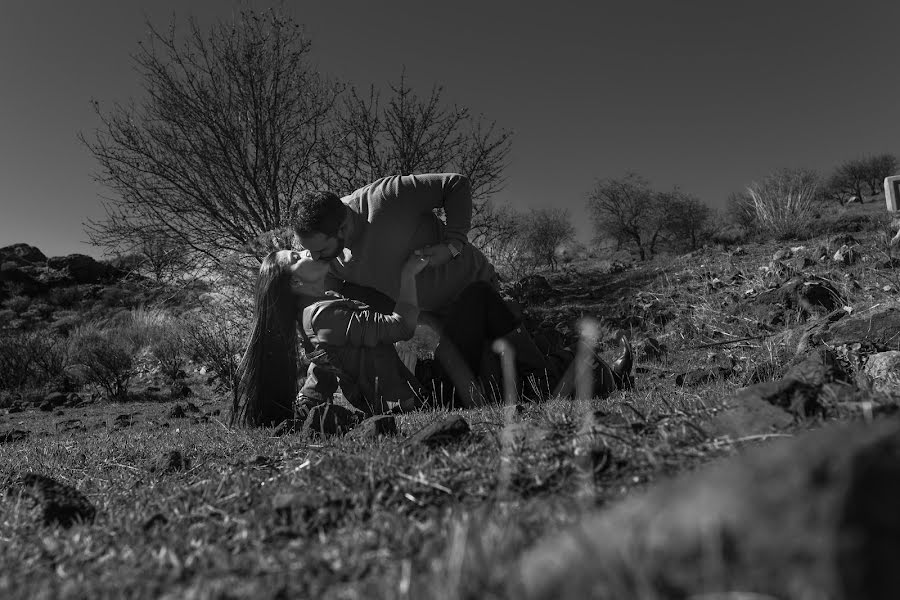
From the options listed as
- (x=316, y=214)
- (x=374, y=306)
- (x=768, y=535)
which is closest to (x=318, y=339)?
(x=374, y=306)

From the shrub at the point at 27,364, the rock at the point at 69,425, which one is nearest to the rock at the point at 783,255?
the rock at the point at 69,425

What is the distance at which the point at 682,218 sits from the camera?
34.4 metres

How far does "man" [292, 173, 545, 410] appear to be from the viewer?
550 centimetres

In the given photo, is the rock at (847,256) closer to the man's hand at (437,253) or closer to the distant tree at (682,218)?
the man's hand at (437,253)

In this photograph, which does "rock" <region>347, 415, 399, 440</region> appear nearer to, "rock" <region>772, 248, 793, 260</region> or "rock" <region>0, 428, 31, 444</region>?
"rock" <region>0, 428, 31, 444</region>

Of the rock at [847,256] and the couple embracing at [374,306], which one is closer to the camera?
the couple embracing at [374,306]

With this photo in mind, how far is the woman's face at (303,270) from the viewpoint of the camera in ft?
16.7

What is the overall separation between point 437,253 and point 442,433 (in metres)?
3.62

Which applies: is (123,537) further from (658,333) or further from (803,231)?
(803,231)

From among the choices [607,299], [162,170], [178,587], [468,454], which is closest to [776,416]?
[468,454]

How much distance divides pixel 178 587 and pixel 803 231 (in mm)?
15458

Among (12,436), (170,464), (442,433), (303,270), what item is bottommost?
(12,436)

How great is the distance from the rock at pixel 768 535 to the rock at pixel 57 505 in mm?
1680

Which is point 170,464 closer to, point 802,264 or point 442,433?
point 442,433
